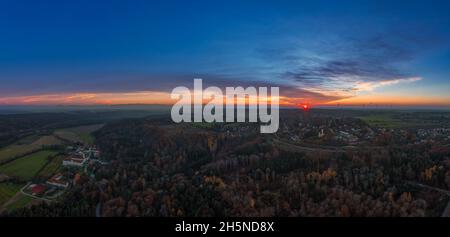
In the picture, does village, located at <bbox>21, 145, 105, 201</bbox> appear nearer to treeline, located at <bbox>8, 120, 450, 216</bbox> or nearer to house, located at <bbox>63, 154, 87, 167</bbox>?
house, located at <bbox>63, 154, 87, 167</bbox>

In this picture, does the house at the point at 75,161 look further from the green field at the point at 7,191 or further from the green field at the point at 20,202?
the green field at the point at 20,202

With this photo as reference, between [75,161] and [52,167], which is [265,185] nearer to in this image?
[75,161]

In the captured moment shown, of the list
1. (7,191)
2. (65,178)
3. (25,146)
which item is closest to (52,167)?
(65,178)

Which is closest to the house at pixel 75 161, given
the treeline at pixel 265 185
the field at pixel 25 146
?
the treeline at pixel 265 185

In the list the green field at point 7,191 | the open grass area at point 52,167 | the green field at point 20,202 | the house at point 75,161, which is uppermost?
the house at point 75,161

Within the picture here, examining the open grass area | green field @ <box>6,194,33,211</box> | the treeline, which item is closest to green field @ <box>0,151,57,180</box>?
the open grass area
